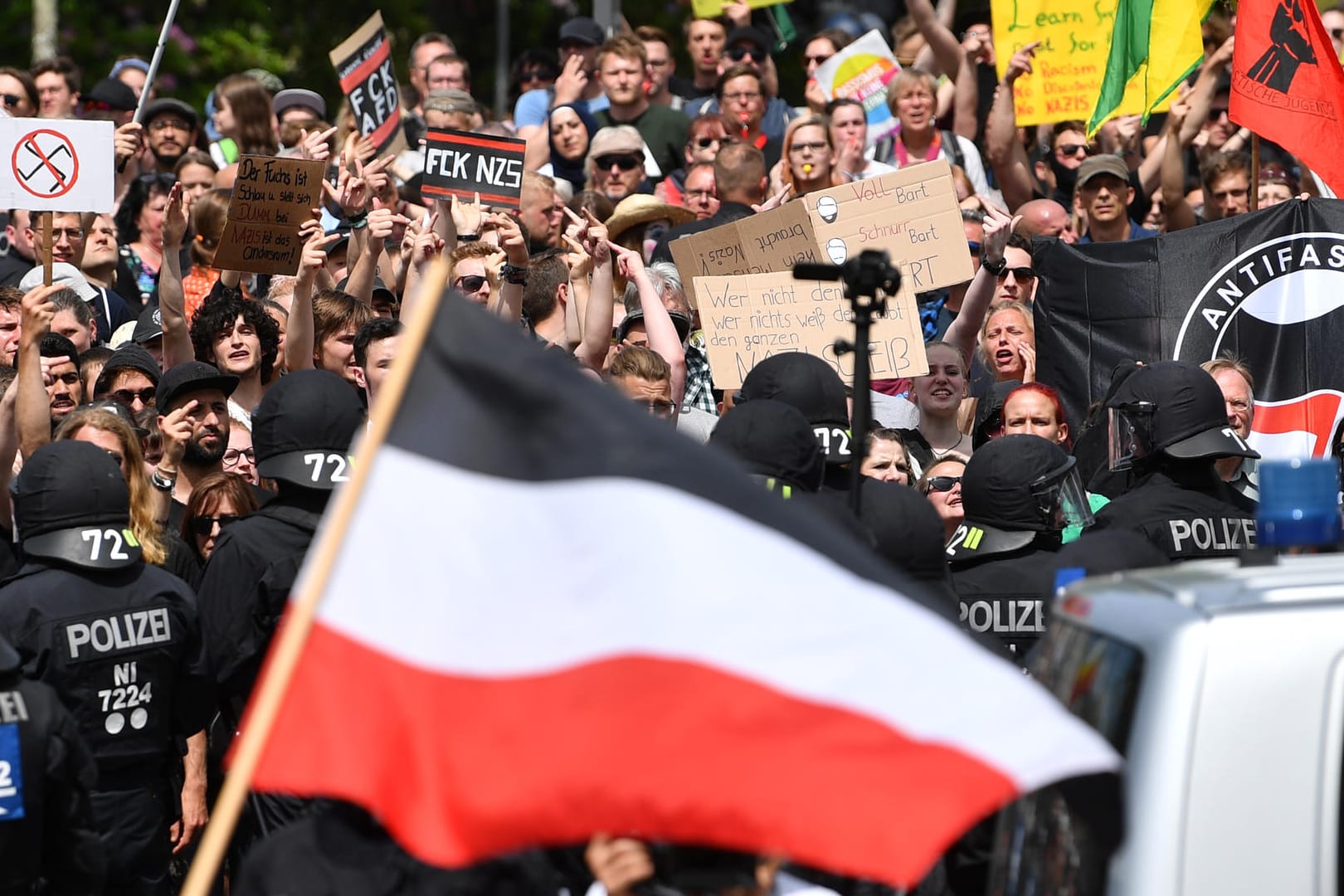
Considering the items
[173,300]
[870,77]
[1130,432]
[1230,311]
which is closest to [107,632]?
[173,300]

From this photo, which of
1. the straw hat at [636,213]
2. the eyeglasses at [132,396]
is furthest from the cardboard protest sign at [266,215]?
the straw hat at [636,213]

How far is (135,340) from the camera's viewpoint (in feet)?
30.2

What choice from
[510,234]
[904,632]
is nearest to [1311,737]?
[904,632]

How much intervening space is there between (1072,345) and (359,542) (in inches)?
265

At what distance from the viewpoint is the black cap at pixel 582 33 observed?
43.7ft

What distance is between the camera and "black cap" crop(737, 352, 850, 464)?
19.8 feet

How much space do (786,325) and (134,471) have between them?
9.47 ft

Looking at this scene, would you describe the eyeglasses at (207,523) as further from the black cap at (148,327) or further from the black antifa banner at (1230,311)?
the black antifa banner at (1230,311)

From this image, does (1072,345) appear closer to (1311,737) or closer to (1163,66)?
(1163,66)

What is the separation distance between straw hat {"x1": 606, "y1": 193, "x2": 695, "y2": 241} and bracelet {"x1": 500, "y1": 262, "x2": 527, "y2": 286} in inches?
51.1

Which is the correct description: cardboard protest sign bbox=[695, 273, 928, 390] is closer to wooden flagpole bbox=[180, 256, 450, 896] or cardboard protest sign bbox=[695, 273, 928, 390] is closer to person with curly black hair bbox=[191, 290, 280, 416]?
person with curly black hair bbox=[191, 290, 280, 416]

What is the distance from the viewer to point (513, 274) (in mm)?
8648

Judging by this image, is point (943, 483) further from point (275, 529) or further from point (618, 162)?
point (618, 162)

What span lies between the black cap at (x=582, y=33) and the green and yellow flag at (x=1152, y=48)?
3.71m
